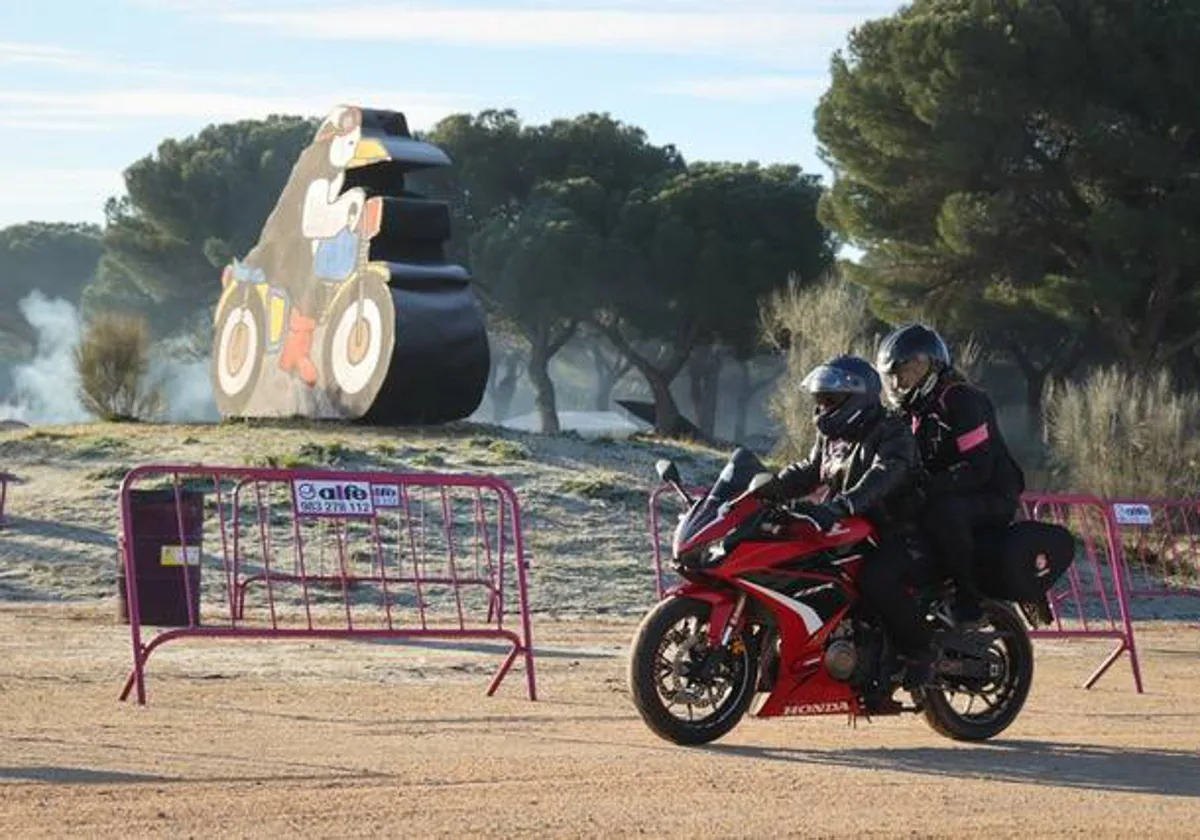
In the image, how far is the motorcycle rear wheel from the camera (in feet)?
37.2

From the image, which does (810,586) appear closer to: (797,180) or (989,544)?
(989,544)

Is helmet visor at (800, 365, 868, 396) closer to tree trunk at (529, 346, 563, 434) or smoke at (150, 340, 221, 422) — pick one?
tree trunk at (529, 346, 563, 434)

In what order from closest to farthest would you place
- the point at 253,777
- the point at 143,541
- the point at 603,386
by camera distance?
the point at 253,777 → the point at 143,541 → the point at 603,386

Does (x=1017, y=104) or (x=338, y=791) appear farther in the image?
(x=1017, y=104)

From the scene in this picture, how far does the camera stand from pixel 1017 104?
143 ft

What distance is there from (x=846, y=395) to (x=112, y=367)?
27.5 meters

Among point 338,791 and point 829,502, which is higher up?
point 829,502

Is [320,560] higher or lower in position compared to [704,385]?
higher

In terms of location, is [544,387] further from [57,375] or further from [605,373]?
[57,375]

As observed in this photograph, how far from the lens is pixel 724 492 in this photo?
10.8 meters

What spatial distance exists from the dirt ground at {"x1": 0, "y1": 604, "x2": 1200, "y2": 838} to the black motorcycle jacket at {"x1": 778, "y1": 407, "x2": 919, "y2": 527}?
3.66 ft

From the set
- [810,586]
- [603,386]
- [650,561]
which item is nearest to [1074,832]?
[810,586]

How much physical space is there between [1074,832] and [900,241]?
38447 millimetres

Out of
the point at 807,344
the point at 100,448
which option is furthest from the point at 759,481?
the point at 807,344
